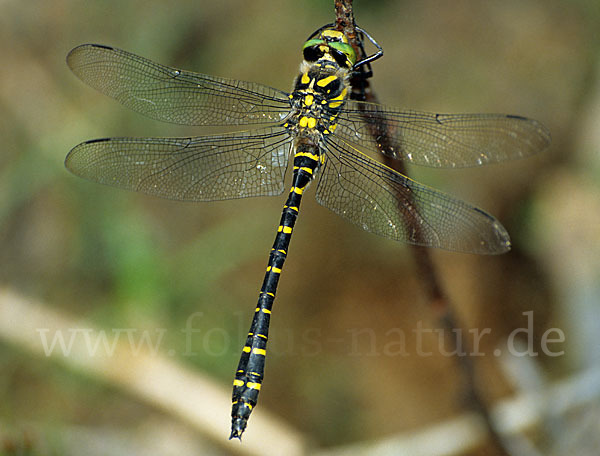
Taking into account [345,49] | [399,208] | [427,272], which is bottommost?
[427,272]

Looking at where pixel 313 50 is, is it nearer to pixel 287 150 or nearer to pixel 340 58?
pixel 340 58

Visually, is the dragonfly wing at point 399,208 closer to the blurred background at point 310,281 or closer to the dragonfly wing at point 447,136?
the dragonfly wing at point 447,136

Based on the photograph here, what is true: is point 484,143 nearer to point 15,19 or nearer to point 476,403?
point 476,403

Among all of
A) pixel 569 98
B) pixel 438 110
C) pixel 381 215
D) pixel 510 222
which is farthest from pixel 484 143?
pixel 569 98

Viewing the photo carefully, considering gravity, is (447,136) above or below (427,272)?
above

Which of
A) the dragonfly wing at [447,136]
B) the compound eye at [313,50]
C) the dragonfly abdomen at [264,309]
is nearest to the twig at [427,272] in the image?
the dragonfly wing at [447,136]

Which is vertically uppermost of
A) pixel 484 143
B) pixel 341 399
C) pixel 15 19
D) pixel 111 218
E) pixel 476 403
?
pixel 15 19

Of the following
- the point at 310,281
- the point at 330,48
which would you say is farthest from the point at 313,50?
the point at 310,281
